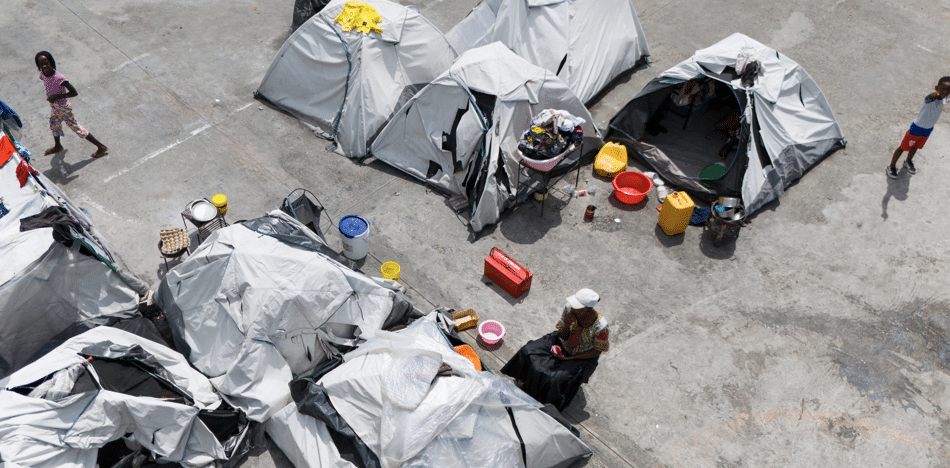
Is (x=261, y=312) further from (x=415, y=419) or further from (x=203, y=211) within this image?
(x=203, y=211)

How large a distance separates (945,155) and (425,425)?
29.5ft

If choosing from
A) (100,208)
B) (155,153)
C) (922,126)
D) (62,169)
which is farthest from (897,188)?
(62,169)

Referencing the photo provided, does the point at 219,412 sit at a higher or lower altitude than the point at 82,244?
lower

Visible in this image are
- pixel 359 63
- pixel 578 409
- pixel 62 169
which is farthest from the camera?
pixel 359 63

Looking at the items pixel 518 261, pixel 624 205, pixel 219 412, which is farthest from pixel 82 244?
pixel 624 205

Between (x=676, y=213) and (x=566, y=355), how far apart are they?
293cm

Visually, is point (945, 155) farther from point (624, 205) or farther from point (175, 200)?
point (175, 200)

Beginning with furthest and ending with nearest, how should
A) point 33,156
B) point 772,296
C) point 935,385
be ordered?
1. point 33,156
2. point 772,296
3. point 935,385

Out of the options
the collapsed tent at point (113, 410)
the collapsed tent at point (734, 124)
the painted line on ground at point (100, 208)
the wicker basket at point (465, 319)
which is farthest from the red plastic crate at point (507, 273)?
the painted line on ground at point (100, 208)

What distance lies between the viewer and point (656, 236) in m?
8.83

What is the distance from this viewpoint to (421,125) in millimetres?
9250

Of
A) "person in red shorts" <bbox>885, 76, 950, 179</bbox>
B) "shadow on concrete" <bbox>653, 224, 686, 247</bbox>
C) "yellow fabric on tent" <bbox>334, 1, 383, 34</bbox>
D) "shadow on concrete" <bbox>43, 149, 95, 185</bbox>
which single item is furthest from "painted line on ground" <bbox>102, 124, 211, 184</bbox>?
"person in red shorts" <bbox>885, 76, 950, 179</bbox>

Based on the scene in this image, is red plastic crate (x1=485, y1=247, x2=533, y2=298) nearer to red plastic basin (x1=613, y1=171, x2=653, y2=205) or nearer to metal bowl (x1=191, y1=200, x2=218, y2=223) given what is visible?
red plastic basin (x1=613, y1=171, x2=653, y2=205)

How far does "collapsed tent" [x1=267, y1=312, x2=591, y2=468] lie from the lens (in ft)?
18.9
